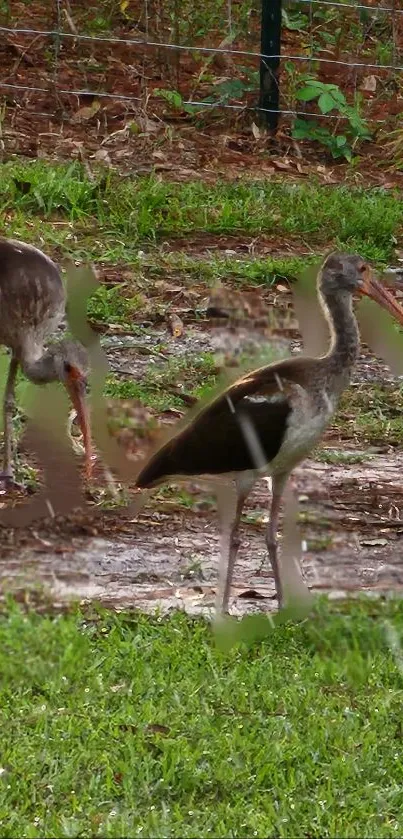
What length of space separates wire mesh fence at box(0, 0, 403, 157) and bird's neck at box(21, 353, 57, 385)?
15.5 feet

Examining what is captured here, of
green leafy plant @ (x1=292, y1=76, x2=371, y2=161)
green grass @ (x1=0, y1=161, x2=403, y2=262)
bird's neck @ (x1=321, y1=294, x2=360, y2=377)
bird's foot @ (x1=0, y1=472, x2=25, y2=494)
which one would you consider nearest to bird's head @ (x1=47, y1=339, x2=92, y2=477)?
bird's foot @ (x1=0, y1=472, x2=25, y2=494)

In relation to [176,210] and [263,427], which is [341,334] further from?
[176,210]

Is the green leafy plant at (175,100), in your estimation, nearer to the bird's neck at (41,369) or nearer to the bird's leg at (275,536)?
the bird's neck at (41,369)

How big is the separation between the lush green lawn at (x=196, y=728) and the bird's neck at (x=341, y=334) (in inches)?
31.7

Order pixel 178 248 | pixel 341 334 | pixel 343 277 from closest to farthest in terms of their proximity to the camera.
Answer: pixel 341 334
pixel 343 277
pixel 178 248

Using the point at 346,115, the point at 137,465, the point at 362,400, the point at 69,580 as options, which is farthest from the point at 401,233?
the point at 69,580

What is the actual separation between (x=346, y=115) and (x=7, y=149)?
2239mm

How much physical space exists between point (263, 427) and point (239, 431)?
8cm

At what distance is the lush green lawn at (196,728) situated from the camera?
408cm

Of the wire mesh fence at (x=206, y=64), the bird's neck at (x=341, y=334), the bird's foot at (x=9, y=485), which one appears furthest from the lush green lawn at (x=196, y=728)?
the wire mesh fence at (x=206, y=64)

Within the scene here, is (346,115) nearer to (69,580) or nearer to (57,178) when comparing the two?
(57,178)

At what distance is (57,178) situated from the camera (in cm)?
974

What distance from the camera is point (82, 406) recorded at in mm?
6152

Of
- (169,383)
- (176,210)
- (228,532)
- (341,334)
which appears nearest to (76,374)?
(228,532)
